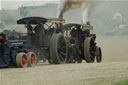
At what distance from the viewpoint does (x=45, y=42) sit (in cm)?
2028

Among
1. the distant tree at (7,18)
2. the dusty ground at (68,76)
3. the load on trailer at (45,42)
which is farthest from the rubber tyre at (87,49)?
the distant tree at (7,18)

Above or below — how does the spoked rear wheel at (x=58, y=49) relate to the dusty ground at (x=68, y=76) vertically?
above

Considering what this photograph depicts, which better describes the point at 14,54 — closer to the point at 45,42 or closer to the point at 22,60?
the point at 22,60

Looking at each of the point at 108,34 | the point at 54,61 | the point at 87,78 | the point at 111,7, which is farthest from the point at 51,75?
the point at 111,7

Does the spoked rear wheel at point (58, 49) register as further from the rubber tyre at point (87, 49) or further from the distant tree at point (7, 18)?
the distant tree at point (7, 18)

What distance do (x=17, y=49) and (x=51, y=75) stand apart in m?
4.34

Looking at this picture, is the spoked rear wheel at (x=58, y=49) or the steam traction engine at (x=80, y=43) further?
the steam traction engine at (x=80, y=43)

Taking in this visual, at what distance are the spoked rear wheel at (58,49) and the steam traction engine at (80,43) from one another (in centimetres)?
123

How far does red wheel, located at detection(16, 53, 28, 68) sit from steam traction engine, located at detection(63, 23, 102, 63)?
418 cm

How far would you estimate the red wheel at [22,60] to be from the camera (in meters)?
17.7

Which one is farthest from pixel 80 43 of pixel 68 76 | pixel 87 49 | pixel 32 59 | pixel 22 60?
pixel 68 76

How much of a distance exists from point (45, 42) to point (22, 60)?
2.57 m

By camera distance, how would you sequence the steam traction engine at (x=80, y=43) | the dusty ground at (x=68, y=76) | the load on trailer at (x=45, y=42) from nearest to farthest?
the dusty ground at (x=68, y=76), the load on trailer at (x=45, y=42), the steam traction engine at (x=80, y=43)

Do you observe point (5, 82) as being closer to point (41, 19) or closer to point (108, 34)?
point (41, 19)
